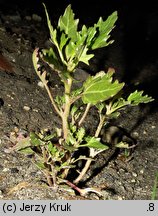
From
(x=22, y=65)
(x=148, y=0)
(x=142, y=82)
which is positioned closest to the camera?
(x=22, y=65)

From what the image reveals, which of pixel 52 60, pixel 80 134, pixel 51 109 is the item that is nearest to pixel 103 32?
pixel 52 60

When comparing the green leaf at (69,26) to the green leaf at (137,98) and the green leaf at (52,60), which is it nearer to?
the green leaf at (52,60)

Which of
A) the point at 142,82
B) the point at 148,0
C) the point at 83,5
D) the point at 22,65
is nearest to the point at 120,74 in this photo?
the point at 142,82

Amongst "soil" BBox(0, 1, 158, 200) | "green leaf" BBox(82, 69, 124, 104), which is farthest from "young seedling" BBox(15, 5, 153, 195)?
"soil" BBox(0, 1, 158, 200)

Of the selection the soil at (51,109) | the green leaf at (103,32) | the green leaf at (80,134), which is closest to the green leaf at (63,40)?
the green leaf at (103,32)

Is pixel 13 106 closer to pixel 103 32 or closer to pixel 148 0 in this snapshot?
pixel 103 32
